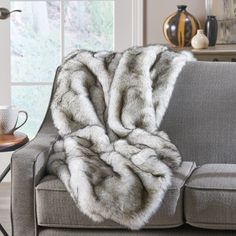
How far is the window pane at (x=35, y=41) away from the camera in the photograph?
15.6 feet

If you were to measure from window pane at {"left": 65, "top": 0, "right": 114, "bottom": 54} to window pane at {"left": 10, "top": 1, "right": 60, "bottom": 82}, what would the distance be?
0.08 m

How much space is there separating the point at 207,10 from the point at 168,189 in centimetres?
209

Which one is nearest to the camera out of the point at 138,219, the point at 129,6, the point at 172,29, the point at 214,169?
the point at 138,219

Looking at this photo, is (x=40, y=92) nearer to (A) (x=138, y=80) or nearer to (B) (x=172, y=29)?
(B) (x=172, y=29)

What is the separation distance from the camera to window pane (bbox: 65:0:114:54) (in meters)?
4.76

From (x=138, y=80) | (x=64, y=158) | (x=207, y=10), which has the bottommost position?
(x=64, y=158)

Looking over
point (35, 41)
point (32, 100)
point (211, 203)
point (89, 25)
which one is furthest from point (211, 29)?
point (211, 203)

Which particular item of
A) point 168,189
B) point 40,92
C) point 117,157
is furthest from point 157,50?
point 40,92

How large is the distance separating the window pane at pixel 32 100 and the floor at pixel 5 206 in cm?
46

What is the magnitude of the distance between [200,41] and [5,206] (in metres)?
1.62

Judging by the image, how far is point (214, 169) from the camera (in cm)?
309

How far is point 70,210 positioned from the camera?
284 centimetres

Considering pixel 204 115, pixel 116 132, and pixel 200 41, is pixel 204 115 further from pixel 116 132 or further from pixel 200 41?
pixel 200 41

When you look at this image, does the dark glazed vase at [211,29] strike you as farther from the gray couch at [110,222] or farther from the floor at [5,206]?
the floor at [5,206]
